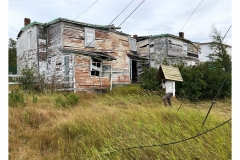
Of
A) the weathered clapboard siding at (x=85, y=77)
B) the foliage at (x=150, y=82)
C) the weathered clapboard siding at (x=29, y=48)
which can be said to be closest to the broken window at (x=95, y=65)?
the weathered clapboard siding at (x=85, y=77)

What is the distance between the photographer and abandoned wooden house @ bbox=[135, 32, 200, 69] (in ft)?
78.8

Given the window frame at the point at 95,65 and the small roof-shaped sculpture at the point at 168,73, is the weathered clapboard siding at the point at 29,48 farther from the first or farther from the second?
the small roof-shaped sculpture at the point at 168,73

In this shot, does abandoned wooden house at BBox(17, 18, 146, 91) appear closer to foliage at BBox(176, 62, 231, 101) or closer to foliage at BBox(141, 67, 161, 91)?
foliage at BBox(141, 67, 161, 91)

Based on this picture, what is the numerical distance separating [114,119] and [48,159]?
1.70m

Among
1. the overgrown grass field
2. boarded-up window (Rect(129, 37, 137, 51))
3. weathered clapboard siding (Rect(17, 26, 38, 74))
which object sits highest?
boarded-up window (Rect(129, 37, 137, 51))

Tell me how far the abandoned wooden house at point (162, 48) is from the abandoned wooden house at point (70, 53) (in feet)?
22.0

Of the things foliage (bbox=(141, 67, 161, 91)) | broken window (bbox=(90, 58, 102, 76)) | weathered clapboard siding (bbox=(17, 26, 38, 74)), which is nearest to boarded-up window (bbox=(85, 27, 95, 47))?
broken window (bbox=(90, 58, 102, 76))

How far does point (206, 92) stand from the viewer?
11.6 m

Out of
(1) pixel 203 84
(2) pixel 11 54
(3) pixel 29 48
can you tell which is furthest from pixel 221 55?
(2) pixel 11 54

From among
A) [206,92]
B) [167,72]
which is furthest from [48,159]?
[206,92]

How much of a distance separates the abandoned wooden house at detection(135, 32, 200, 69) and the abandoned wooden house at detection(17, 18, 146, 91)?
264 inches

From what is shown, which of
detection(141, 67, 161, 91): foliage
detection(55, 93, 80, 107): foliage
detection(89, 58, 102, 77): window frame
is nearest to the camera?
detection(55, 93, 80, 107): foliage

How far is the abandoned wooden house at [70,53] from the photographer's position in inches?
582

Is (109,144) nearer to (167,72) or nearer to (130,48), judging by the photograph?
(167,72)
